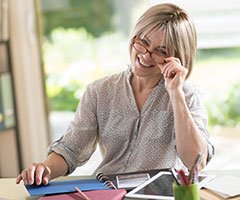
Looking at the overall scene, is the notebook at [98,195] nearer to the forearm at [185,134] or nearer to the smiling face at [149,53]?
the forearm at [185,134]

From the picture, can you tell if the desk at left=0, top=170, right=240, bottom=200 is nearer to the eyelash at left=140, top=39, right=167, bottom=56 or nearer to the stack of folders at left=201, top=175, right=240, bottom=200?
the stack of folders at left=201, top=175, right=240, bottom=200

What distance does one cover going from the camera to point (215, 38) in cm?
380

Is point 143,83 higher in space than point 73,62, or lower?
higher

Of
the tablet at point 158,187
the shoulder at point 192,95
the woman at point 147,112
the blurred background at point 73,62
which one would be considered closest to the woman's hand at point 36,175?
the woman at point 147,112

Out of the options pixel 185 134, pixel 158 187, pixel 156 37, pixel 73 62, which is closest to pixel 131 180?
pixel 158 187

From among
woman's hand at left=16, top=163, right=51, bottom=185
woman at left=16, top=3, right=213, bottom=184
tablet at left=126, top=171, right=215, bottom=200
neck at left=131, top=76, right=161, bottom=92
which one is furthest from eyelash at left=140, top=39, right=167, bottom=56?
woman's hand at left=16, top=163, right=51, bottom=185

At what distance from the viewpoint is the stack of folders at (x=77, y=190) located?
1.56 meters

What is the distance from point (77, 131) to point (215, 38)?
204 cm

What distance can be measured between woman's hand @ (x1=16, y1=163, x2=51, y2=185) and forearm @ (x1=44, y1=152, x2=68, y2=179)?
74 millimetres

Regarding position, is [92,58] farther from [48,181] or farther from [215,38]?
[48,181]

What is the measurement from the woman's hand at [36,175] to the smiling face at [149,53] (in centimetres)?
45

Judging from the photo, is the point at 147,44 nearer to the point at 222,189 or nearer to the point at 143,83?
the point at 143,83

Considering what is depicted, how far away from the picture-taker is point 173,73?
1.84 meters

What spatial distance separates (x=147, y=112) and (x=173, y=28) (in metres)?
0.30
